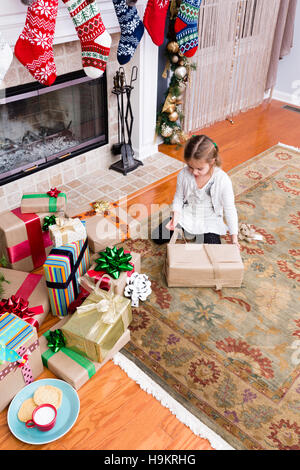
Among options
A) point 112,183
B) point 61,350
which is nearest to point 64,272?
point 61,350

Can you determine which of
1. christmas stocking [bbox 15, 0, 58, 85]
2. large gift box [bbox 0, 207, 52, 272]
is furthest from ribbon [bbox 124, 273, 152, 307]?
christmas stocking [bbox 15, 0, 58, 85]

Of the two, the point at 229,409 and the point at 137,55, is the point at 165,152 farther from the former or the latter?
the point at 229,409

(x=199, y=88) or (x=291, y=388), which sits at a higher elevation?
(x=199, y=88)

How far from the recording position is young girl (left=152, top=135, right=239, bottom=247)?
211 cm

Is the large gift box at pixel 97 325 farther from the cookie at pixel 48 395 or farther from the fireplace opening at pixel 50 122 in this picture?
the fireplace opening at pixel 50 122

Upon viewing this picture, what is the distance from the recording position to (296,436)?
1624mm

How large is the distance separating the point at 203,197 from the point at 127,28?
3.96ft

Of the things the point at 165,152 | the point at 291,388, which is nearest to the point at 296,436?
the point at 291,388

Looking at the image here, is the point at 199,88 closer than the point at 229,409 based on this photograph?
No

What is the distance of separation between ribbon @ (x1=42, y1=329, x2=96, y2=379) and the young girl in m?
0.89

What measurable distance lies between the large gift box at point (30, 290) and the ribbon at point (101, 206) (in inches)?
29.0

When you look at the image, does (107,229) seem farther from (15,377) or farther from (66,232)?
(15,377)

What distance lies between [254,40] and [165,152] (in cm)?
164

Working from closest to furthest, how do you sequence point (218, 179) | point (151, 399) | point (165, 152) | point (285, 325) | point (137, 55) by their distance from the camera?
point (151, 399) → point (285, 325) → point (218, 179) → point (137, 55) → point (165, 152)
